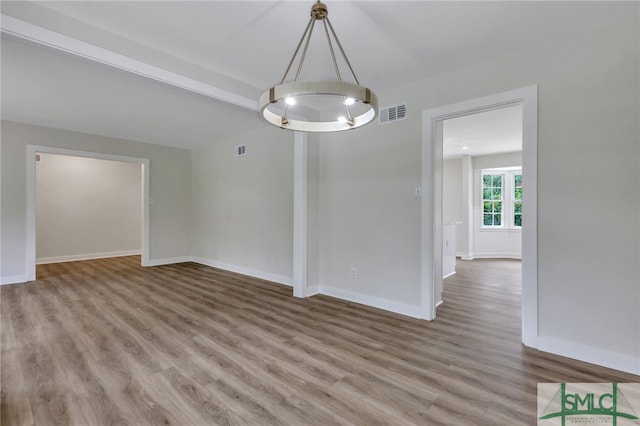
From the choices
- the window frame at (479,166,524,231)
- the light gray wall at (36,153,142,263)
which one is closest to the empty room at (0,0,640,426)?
the light gray wall at (36,153,142,263)

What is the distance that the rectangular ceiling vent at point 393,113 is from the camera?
336cm

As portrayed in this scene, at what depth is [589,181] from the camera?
233 cm

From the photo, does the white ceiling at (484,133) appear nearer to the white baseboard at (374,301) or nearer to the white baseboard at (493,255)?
the white baseboard at (374,301)

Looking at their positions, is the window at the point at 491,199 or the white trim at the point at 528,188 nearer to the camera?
the white trim at the point at 528,188

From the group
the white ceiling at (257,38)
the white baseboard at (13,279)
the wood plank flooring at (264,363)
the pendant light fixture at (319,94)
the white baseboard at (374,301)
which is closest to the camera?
the pendant light fixture at (319,94)

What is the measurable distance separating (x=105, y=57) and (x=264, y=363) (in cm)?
270

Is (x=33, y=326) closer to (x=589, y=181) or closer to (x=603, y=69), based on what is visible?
(x=589, y=181)

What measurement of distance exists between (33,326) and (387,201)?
394 cm

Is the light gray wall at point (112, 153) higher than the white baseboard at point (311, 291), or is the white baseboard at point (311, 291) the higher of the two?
the light gray wall at point (112, 153)

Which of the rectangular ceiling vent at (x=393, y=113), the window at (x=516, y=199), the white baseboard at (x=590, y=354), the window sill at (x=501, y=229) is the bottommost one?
the white baseboard at (x=590, y=354)

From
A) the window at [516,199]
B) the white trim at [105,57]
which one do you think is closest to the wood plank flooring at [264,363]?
the white trim at [105,57]

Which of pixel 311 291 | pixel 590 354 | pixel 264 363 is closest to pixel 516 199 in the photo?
pixel 590 354

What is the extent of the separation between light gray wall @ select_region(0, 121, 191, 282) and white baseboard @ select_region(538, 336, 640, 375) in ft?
21.7

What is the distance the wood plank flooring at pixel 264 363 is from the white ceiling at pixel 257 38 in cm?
236
